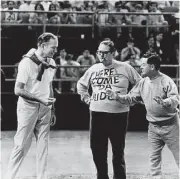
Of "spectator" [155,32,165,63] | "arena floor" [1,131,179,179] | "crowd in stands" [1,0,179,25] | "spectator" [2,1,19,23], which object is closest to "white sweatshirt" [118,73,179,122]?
"arena floor" [1,131,179,179]

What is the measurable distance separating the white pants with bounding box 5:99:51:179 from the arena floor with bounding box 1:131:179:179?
2.60ft

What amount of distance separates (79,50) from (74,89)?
2.99 m

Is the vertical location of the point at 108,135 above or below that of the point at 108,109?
below

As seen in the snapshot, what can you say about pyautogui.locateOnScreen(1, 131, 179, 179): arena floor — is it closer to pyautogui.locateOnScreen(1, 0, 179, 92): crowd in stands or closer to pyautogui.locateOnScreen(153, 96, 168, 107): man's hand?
pyautogui.locateOnScreen(153, 96, 168, 107): man's hand

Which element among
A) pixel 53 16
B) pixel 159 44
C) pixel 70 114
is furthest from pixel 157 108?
pixel 53 16

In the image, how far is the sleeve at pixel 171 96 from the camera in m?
4.79

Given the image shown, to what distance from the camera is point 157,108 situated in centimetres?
506

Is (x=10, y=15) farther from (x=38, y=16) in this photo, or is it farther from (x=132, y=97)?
(x=132, y=97)

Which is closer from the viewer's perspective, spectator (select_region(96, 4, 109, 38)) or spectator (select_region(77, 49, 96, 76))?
spectator (select_region(77, 49, 96, 76))

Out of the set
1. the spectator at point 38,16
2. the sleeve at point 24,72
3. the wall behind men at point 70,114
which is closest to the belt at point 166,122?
the sleeve at point 24,72

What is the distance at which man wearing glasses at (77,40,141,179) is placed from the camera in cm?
515

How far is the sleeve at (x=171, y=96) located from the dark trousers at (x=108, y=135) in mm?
598

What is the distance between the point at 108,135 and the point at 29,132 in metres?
0.91

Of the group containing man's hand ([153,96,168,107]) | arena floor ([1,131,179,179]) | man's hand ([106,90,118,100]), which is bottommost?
arena floor ([1,131,179,179])
